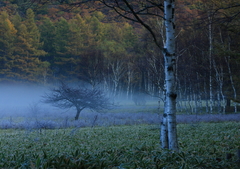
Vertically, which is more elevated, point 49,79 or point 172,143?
point 49,79

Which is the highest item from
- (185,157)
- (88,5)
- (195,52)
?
(195,52)

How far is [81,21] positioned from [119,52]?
1401 centimetres

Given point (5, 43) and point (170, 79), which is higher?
point (5, 43)

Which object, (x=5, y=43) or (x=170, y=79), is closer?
(x=170, y=79)

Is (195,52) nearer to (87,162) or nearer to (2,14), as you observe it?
(87,162)

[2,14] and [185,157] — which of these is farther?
[2,14]

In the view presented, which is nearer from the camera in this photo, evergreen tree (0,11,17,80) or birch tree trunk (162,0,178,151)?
birch tree trunk (162,0,178,151)

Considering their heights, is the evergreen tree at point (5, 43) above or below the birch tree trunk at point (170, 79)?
above

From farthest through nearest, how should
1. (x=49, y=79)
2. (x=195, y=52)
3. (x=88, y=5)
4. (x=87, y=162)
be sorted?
(x=49, y=79)
(x=195, y=52)
(x=88, y=5)
(x=87, y=162)

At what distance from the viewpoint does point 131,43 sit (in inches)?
2172

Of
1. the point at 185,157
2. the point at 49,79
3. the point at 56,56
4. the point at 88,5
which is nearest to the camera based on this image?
the point at 185,157

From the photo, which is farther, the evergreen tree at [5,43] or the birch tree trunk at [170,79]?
the evergreen tree at [5,43]

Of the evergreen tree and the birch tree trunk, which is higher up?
the evergreen tree

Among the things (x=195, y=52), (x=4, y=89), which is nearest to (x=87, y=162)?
(x=195, y=52)
